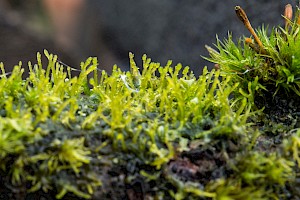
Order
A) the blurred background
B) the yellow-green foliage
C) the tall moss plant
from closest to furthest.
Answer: the yellow-green foliage
the tall moss plant
the blurred background

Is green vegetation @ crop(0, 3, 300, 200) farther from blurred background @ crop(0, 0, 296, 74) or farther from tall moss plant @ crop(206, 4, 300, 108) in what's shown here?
blurred background @ crop(0, 0, 296, 74)

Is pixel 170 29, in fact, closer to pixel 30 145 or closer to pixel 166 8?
pixel 166 8

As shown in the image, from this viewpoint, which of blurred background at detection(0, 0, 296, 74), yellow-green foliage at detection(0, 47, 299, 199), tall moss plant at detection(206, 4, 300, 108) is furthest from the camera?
blurred background at detection(0, 0, 296, 74)

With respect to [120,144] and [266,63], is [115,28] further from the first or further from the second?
[120,144]

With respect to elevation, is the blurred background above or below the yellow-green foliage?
above

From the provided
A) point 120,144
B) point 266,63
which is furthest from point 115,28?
point 120,144

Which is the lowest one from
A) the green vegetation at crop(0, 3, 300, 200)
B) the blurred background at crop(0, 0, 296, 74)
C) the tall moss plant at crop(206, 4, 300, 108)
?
the green vegetation at crop(0, 3, 300, 200)

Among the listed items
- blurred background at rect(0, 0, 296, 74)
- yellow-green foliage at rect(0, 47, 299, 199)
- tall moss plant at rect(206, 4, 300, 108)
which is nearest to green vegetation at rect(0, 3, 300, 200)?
yellow-green foliage at rect(0, 47, 299, 199)

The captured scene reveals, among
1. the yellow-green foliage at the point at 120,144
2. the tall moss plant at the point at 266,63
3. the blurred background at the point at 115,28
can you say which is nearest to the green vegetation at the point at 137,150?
the yellow-green foliage at the point at 120,144
